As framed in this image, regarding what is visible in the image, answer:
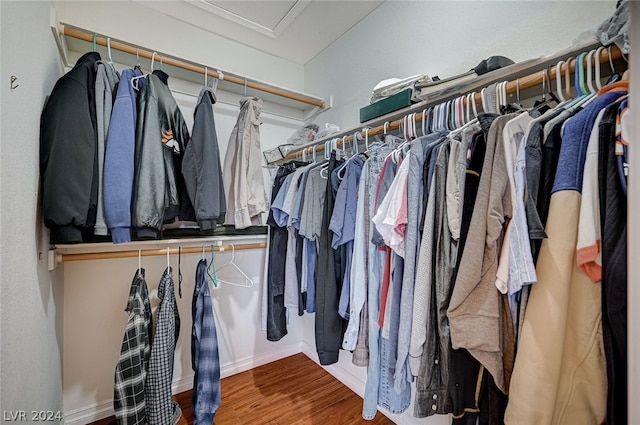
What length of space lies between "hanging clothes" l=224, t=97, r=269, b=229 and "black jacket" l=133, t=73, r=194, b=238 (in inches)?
10.5

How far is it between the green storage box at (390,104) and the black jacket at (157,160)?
0.90 metres

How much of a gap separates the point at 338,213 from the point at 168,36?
1.68 metres

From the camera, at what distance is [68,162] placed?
34.5 inches

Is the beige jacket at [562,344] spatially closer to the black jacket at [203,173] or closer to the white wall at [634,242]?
the white wall at [634,242]

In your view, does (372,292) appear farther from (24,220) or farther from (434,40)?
(434,40)

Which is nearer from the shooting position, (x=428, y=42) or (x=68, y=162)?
(x=68, y=162)

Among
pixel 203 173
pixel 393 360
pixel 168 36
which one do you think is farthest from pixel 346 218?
pixel 168 36

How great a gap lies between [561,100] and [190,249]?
1.86 m

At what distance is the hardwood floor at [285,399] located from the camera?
4.72 ft

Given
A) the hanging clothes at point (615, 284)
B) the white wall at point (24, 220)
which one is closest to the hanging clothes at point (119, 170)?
the white wall at point (24, 220)

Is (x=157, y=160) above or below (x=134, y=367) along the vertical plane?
above

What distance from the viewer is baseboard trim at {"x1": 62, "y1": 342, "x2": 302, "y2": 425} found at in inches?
55.0

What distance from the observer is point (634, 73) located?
10.7 inches

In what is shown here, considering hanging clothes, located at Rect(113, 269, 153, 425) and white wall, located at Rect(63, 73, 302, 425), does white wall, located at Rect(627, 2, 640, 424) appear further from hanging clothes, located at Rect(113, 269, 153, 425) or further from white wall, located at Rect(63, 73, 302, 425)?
white wall, located at Rect(63, 73, 302, 425)
